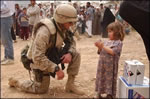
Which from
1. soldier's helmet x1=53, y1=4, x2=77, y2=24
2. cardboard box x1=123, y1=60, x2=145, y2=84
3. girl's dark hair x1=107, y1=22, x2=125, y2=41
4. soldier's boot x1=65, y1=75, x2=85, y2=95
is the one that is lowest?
soldier's boot x1=65, y1=75, x2=85, y2=95

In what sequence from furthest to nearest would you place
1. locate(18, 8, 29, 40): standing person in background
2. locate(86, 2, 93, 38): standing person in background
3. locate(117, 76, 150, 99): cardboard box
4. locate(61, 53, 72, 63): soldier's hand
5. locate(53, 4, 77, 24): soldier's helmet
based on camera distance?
locate(86, 2, 93, 38): standing person in background
locate(18, 8, 29, 40): standing person in background
locate(61, 53, 72, 63): soldier's hand
locate(53, 4, 77, 24): soldier's helmet
locate(117, 76, 150, 99): cardboard box

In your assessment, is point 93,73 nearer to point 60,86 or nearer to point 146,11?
point 60,86

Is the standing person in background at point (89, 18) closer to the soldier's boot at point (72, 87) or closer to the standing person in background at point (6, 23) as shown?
the standing person in background at point (6, 23)

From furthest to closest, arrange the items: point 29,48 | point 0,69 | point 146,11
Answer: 1. point 0,69
2. point 29,48
3. point 146,11

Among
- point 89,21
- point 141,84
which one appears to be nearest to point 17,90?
point 141,84

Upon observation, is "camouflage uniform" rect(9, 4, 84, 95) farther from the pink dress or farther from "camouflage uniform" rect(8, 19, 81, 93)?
the pink dress

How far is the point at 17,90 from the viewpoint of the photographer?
361 cm

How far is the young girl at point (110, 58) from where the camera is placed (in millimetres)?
2947

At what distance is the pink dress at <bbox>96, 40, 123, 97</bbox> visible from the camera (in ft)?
9.75

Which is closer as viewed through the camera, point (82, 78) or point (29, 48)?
point (29, 48)

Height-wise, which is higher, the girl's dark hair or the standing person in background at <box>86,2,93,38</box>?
the girl's dark hair

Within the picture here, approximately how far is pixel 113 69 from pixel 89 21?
9.01m

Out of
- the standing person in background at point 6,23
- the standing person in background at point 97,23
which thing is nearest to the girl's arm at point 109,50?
the standing person in background at point 6,23

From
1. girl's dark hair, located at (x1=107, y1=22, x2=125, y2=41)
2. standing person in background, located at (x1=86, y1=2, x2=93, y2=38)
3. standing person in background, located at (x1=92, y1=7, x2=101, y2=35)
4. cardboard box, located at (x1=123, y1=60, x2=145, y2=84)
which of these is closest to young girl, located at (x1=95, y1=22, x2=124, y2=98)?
girl's dark hair, located at (x1=107, y1=22, x2=125, y2=41)
